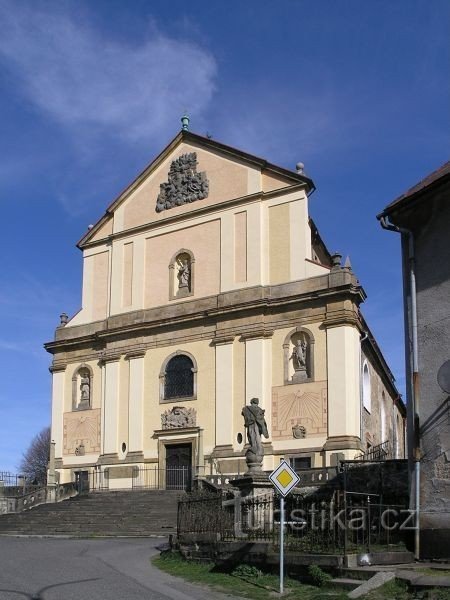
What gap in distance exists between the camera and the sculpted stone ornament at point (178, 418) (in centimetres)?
3500

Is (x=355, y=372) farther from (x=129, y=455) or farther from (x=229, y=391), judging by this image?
(x=129, y=455)

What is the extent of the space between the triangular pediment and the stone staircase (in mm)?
13334

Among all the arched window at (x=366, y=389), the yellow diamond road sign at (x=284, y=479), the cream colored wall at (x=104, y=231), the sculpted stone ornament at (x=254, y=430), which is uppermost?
the cream colored wall at (x=104, y=231)

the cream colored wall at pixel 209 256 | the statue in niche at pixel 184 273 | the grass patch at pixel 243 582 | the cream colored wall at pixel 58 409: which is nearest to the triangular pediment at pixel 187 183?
the cream colored wall at pixel 209 256

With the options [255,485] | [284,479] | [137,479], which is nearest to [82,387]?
[137,479]

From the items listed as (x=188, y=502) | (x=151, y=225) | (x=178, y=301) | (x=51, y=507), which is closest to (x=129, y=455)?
(x=51, y=507)

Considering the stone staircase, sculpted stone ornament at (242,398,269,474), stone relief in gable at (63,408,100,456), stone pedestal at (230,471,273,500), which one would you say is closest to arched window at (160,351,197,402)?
stone relief in gable at (63,408,100,456)

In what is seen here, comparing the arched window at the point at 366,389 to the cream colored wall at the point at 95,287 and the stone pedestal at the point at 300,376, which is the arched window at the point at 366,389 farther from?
the cream colored wall at the point at 95,287

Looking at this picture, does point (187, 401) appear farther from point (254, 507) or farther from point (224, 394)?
point (254, 507)

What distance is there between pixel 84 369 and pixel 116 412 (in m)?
3.32

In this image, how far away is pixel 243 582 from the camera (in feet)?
46.8

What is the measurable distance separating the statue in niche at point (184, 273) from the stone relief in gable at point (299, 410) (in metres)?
7.17

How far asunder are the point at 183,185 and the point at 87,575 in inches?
1019

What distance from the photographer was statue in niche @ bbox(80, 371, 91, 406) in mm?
38875
